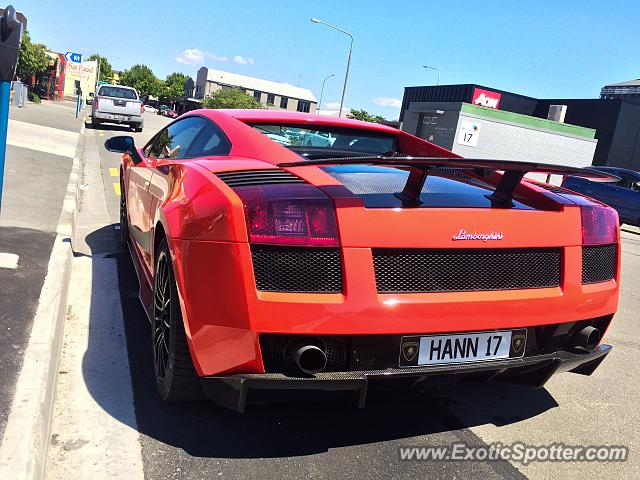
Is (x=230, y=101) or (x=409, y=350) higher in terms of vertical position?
(x=230, y=101)

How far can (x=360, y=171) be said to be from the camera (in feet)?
8.85

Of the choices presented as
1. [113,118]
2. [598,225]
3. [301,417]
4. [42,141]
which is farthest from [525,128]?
[301,417]

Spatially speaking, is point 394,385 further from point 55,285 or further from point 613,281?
point 55,285

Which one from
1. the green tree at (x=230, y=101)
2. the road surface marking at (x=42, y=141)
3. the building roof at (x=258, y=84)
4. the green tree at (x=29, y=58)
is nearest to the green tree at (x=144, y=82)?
the building roof at (x=258, y=84)

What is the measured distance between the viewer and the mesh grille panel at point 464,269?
7.20 feet

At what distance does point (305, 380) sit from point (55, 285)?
2.48m

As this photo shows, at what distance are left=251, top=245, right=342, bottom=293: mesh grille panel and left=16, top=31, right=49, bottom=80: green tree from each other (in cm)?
4770

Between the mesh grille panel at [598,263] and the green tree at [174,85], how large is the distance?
12176 cm

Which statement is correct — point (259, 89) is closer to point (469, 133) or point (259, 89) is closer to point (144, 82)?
point (144, 82)

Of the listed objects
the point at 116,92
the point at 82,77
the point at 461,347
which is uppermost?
the point at 82,77

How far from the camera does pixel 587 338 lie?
8.54 feet

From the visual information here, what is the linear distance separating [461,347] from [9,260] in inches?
Answer: 138

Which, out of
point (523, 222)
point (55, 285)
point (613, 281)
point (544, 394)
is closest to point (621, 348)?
point (544, 394)

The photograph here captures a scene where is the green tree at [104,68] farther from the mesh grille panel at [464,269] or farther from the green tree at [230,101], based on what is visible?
the mesh grille panel at [464,269]
